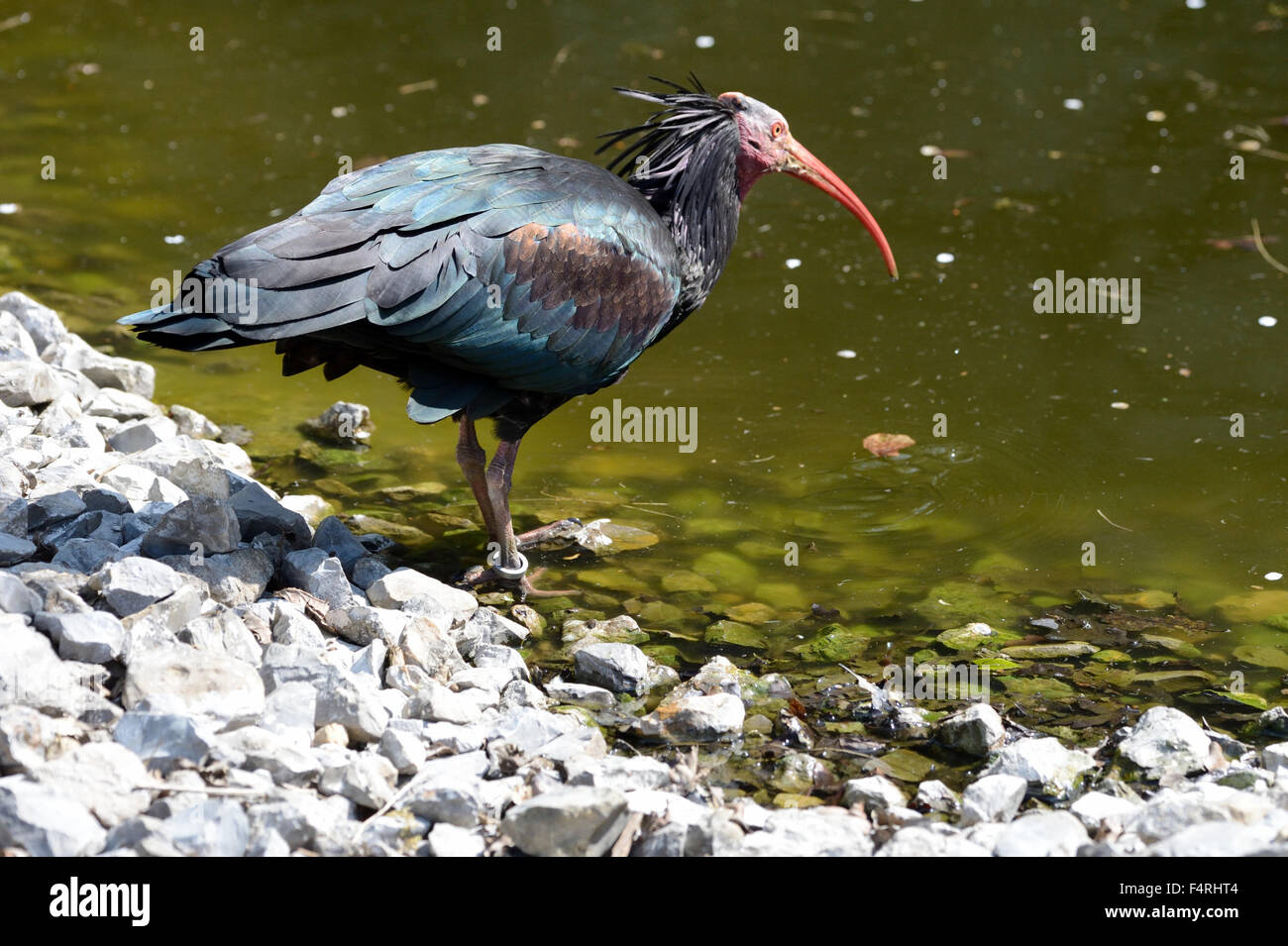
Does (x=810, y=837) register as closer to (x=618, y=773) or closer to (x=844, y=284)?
(x=618, y=773)

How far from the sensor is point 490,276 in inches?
187

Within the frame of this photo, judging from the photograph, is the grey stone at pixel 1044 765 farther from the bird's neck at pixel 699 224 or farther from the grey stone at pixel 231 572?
the grey stone at pixel 231 572

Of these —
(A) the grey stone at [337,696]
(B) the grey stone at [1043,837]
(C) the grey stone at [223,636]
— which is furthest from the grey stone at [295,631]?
(B) the grey stone at [1043,837]

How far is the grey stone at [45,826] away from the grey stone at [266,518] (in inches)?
69.0

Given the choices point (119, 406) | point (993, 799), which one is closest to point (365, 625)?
point (993, 799)

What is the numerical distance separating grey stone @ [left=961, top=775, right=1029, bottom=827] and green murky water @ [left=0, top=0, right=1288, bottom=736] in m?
0.76

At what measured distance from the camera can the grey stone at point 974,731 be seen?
→ 4.22 m

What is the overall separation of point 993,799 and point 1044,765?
0.95 feet

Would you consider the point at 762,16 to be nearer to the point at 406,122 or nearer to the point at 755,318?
the point at 406,122

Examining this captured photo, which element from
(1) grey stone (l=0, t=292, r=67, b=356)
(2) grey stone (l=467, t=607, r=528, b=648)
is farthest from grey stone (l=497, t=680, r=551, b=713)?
(1) grey stone (l=0, t=292, r=67, b=356)

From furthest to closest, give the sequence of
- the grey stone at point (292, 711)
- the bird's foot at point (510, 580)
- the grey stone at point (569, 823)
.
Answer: the bird's foot at point (510, 580) → the grey stone at point (292, 711) → the grey stone at point (569, 823)

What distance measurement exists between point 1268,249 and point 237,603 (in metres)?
6.04

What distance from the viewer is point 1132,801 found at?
3.94 metres
